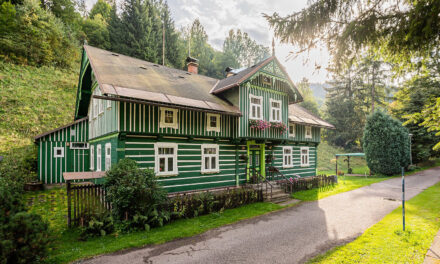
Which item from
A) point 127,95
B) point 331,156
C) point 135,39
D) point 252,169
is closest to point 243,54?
point 135,39

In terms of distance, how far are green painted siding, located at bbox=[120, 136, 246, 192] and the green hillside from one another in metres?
11.6

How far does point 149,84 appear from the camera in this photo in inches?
504

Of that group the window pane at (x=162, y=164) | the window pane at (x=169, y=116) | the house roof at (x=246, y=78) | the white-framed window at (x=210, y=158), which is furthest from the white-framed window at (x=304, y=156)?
the window pane at (x=162, y=164)

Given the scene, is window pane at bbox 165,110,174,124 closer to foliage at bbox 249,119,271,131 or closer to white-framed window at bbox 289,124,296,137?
foliage at bbox 249,119,271,131

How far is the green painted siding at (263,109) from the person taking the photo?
14656 mm

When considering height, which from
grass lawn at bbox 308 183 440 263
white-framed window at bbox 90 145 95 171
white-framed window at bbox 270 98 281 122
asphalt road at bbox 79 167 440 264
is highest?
white-framed window at bbox 270 98 281 122

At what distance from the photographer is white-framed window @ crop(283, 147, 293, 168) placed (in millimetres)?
19078

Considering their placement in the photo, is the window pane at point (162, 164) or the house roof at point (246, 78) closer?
the window pane at point (162, 164)

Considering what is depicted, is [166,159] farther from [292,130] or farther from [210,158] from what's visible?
[292,130]

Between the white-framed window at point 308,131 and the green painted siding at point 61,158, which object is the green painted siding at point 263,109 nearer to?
the white-framed window at point 308,131

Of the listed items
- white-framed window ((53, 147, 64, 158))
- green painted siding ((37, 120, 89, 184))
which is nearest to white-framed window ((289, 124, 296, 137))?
green painted siding ((37, 120, 89, 184))

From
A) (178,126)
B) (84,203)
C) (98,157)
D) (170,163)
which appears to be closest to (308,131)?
(178,126)

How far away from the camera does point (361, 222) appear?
969 centimetres

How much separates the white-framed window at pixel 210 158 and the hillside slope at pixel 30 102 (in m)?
15.9
